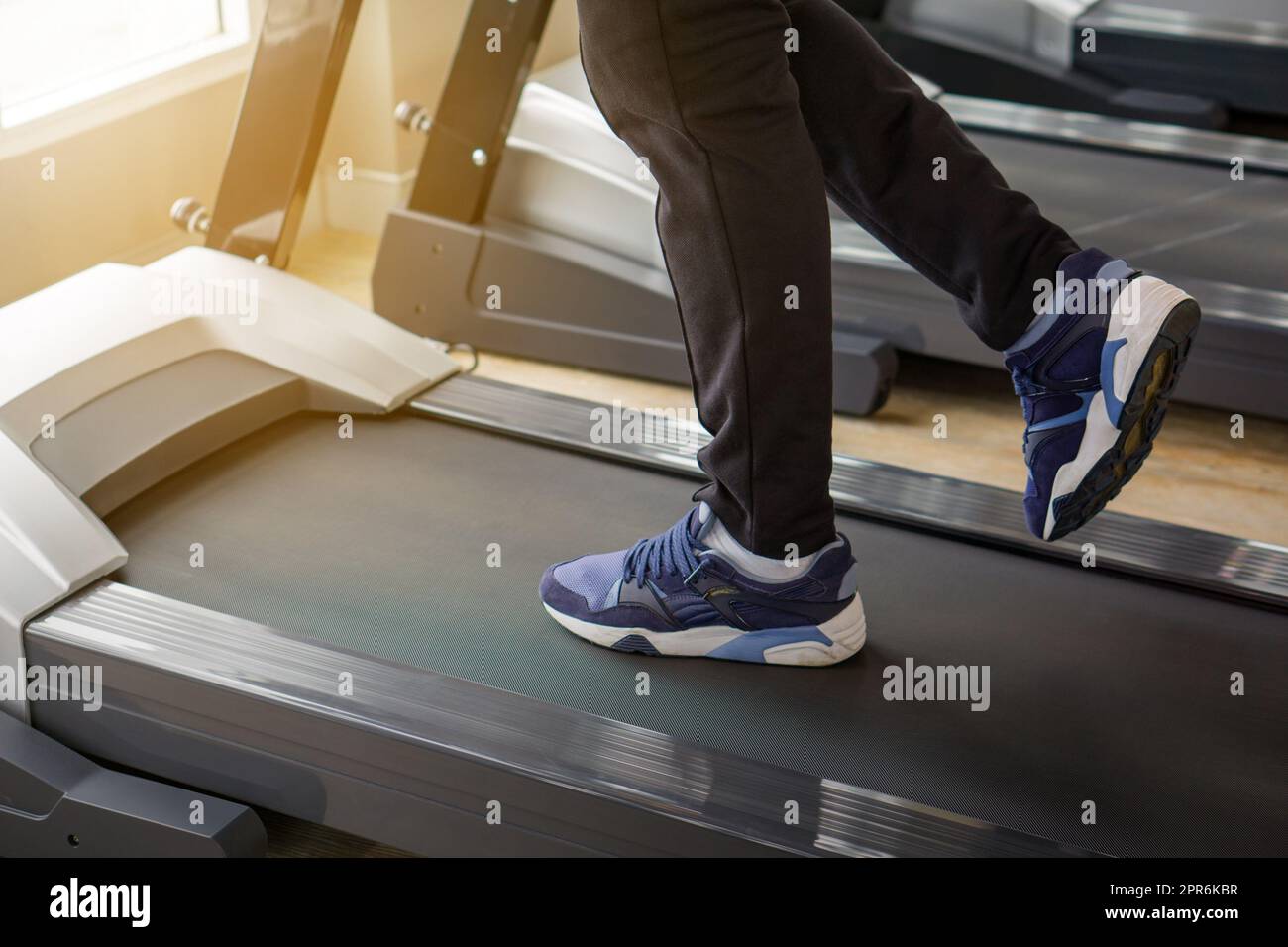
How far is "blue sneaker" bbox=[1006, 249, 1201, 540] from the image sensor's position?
1263 millimetres

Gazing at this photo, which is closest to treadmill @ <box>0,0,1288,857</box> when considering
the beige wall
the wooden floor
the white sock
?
the white sock

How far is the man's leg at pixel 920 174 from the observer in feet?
4.20

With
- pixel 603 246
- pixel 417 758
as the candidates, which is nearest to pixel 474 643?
pixel 417 758

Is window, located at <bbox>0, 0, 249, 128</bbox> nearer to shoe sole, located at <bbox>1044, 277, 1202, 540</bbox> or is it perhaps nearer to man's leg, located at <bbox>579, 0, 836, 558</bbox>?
man's leg, located at <bbox>579, 0, 836, 558</bbox>

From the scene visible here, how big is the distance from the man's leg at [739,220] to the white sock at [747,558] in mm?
46

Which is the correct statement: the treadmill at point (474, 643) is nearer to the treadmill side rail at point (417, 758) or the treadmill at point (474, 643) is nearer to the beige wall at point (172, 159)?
the treadmill side rail at point (417, 758)

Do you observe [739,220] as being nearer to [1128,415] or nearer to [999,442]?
[1128,415]

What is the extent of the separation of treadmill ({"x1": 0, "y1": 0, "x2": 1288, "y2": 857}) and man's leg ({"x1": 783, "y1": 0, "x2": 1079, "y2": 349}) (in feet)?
1.35

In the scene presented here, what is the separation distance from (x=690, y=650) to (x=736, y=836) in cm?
27

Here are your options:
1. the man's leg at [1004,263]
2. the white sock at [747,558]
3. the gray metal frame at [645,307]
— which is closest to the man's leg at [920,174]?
the man's leg at [1004,263]

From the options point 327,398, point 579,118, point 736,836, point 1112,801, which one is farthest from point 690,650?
point 579,118

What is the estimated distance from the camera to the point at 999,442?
2.29 meters

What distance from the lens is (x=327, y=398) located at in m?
1.99
